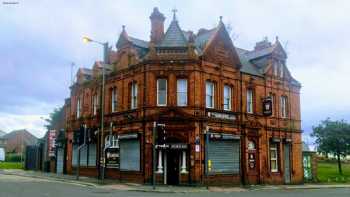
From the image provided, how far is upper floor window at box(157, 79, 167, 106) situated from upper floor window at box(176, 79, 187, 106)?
3.12 feet

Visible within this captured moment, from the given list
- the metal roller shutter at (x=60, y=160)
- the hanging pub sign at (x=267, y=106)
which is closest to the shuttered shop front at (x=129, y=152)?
the hanging pub sign at (x=267, y=106)

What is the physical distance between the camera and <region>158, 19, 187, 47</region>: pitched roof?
103 ft

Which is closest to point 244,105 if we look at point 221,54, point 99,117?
point 221,54

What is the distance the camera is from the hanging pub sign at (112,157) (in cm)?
3316

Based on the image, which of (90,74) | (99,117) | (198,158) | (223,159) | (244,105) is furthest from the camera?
(90,74)

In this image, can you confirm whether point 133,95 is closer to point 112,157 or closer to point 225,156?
point 112,157

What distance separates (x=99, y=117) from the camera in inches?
1431

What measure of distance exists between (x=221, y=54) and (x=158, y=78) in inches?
214

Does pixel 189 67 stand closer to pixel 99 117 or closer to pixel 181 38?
pixel 181 38

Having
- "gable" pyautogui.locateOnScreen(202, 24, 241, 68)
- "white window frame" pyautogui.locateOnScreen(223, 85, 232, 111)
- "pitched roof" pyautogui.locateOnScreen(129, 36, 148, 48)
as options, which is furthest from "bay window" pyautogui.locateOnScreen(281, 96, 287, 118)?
"pitched roof" pyautogui.locateOnScreen(129, 36, 148, 48)

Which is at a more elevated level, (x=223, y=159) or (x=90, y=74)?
(x=90, y=74)

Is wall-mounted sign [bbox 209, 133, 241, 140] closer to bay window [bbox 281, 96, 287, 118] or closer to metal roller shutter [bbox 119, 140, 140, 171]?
metal roller shutter [bbox 119, 140, 140, 171]

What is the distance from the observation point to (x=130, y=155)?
104ft

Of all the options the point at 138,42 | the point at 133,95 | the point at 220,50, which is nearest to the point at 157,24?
the point at 138,42
